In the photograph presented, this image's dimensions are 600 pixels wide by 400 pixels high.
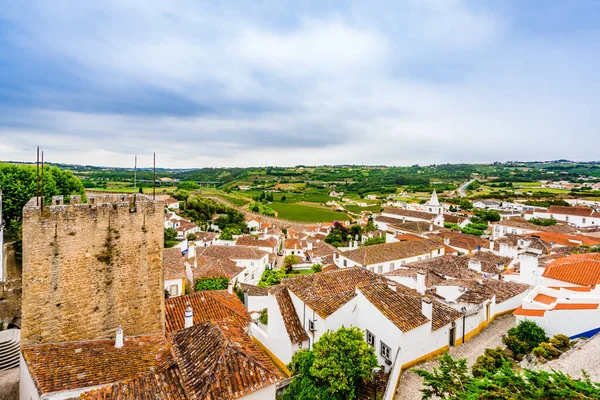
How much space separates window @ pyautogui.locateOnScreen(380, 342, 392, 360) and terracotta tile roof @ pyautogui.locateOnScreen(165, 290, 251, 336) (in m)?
6.22

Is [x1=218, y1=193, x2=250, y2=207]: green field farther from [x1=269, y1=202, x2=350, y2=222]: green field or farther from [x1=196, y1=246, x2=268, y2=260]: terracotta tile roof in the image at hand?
[x1=196, y1=246, x2=268, y2=260]: terracotta tile roof

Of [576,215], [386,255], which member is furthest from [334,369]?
[576,215]

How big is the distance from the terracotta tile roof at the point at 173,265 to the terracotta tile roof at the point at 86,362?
11.8 m

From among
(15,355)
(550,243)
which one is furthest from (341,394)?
(550,243)

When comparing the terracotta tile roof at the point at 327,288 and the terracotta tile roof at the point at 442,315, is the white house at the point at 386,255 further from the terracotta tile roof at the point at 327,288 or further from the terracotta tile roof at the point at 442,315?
the terracotta tile roof at the point at 442,315

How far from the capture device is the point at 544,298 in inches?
568

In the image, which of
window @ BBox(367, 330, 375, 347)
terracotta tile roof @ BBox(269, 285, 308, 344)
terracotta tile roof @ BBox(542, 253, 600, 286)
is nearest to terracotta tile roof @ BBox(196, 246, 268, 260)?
terracotta tile roof @ BBox(269, 285, 308, 344)

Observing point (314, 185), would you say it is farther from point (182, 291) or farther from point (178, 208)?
point (182, 291)

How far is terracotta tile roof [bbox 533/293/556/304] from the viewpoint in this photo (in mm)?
14008

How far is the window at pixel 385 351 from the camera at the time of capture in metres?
11.7

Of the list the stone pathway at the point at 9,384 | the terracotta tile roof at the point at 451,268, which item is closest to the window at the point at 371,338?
the terracotta tile roof at the point at 451,268

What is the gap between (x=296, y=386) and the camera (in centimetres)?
948

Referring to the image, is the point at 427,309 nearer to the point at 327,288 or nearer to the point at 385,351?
the point at 385,351

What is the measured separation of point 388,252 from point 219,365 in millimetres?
31415
